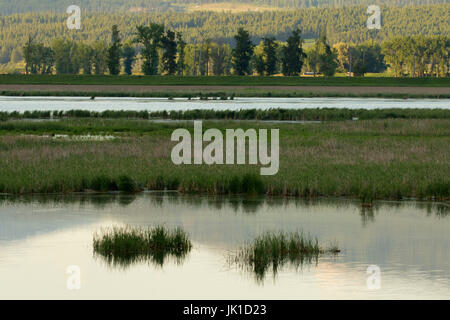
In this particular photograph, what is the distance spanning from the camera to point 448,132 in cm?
5466

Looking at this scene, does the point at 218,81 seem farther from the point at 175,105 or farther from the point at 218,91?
the point at 175,105

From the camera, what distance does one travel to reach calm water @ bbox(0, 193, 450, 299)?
1930cm

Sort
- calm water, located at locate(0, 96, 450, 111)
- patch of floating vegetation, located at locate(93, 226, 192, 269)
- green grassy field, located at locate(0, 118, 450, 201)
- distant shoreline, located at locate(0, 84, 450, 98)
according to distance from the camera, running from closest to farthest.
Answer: patch of floating vegetation, located at locate(93, 226, 192, 269), green grassy field, located at locate(0, 118, 450, 201), calm water, located at locate(0, 96, 450, 111), distant shoreline, located at locate(0, 84, 450, 98)

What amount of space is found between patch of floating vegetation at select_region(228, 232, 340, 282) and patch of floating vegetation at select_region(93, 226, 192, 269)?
4.99ft

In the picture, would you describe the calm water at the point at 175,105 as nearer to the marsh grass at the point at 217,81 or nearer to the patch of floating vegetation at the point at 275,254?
the marsh grass at the point at 217,81

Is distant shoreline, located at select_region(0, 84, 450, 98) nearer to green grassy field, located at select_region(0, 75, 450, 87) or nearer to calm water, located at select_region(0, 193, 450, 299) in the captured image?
green grassy field, located at select_region(0, 75, 450, 87)

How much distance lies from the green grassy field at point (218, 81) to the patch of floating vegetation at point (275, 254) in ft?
446

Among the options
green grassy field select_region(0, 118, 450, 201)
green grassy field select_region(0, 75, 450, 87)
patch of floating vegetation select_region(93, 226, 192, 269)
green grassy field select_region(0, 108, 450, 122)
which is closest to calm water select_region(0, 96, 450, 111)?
green grassy field select_region(0, 108, 450, 122)

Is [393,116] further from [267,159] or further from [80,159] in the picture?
[80,159]

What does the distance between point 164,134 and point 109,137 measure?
13.2ft

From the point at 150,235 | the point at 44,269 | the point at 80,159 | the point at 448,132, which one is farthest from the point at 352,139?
the point at 44,269

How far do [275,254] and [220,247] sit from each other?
210 cm

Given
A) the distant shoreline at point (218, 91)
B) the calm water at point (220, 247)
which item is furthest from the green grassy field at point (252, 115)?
the distant shoreline at point (218, 91)

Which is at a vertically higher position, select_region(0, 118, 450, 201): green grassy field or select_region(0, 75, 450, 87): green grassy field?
select_region(0, 75, 450, 87): green grassy field
